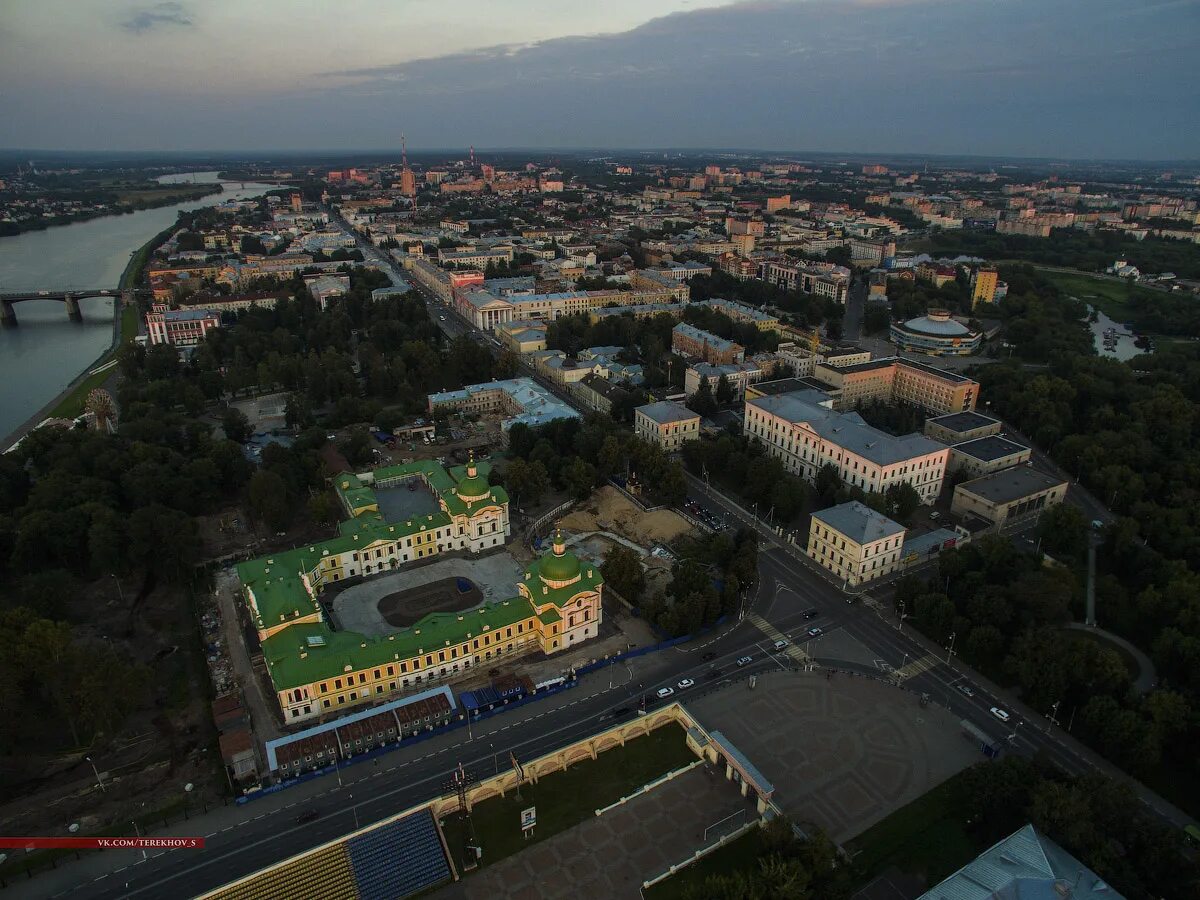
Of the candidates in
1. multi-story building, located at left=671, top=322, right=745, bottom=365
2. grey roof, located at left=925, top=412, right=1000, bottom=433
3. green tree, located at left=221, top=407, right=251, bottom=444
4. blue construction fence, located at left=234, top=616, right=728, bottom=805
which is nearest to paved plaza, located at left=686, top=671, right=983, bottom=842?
blue construction fence, located at left=234, top=616, right=728, bottom=805

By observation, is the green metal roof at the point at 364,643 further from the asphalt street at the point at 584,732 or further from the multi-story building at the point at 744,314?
the multi-story building at the point at 744,314

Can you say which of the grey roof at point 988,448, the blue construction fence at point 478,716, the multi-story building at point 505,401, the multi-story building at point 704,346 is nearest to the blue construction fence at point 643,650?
the blue construction fence at point 478,716

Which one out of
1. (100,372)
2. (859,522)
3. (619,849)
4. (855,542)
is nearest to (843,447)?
(859,522)

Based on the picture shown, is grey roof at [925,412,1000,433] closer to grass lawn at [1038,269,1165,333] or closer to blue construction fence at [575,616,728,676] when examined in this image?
blue construction fence at [575,616,728,676]

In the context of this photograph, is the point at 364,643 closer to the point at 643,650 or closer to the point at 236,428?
the point at 643,650

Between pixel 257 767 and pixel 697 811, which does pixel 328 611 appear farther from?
pixel 697 811
